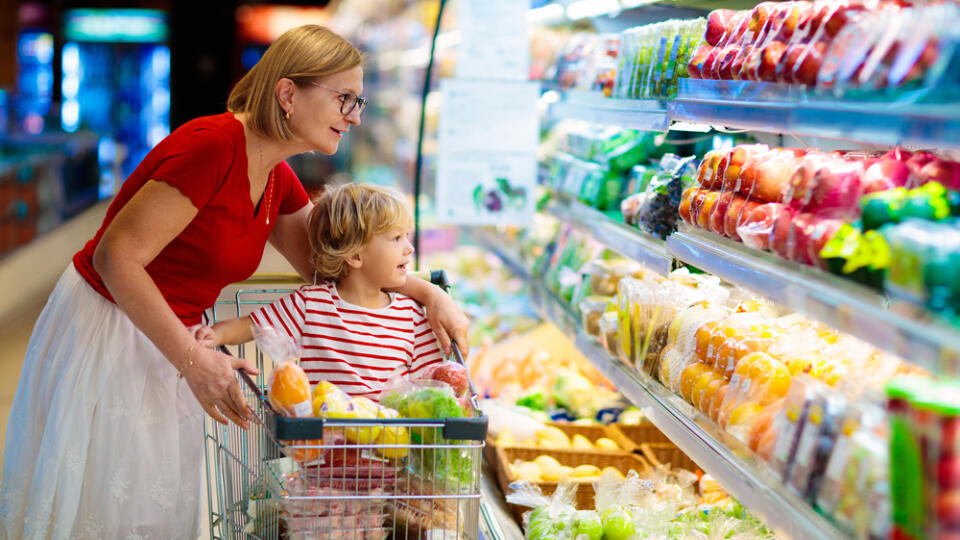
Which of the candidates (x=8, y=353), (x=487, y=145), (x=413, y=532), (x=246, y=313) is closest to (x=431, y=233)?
(x=487, y=145)

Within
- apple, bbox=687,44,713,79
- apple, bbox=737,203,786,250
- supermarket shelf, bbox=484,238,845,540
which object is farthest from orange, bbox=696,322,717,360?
apple, bbox=687,44,713,79

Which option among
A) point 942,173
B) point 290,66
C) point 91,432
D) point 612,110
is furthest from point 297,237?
point 942,173

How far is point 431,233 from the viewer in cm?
634

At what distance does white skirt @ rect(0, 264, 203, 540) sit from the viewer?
2.24m

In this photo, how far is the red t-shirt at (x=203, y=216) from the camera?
211cm

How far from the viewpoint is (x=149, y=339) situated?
219 cm

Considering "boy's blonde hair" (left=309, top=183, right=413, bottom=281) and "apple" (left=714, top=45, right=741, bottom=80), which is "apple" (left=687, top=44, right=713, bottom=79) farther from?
"boy's blonde hair" (left=309, top=183, right=413, bottom=281)

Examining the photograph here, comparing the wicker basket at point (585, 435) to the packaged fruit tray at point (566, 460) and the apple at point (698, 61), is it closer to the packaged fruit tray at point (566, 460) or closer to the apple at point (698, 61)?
the packaged fruit tray at point (566, 460)

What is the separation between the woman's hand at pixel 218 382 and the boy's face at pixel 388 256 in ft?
1.59

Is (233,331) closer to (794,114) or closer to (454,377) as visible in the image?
(454,377)

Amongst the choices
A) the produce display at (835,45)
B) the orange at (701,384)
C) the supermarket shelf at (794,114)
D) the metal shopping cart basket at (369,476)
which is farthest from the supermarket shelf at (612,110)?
the metal shopping cart basket at (369,476)

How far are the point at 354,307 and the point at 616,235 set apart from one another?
95cm

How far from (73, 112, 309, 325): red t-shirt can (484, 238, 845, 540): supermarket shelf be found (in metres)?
1.08

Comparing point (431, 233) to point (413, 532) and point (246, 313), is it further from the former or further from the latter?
point (413, 532)
